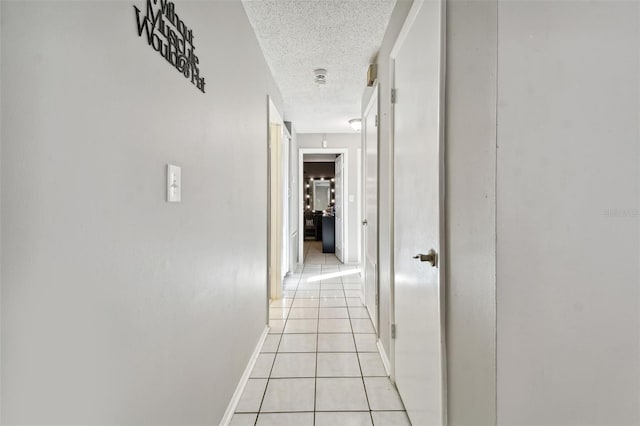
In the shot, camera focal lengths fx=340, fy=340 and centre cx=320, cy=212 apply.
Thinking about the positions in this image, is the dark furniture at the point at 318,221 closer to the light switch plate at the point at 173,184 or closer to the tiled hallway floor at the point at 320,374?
the tiled hallway floor at the point at 320,374

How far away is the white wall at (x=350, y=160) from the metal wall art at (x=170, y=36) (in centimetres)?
491

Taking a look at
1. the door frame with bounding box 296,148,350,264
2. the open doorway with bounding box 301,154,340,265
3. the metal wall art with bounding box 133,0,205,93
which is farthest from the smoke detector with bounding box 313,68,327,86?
the open doorway with bounding box 301,154,340,265

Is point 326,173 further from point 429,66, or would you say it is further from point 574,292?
point 574,292

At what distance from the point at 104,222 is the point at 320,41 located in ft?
7.65

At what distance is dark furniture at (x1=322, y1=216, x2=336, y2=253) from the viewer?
7.71 metres

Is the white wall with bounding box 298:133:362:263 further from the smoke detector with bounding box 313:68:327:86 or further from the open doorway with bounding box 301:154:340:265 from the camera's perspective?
the open doorway with bounding box 301:154:340:265

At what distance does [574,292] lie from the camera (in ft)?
2.83

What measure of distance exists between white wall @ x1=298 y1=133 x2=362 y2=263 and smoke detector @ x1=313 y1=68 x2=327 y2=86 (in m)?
2.65

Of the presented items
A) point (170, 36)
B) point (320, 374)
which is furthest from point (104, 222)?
point (320, 374)

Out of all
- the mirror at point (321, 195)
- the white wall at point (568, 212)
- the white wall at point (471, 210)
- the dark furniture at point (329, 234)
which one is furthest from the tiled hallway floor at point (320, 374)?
the mirror at point (321, 195)

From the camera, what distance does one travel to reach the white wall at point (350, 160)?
620 centimetres

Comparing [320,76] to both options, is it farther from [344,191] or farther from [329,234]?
[329,234]

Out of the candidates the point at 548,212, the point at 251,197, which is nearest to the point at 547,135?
the point at 548,212

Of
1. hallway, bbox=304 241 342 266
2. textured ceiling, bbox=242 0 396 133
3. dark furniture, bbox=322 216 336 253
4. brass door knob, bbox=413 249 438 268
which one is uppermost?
textured ceiling, bbox=242 0 396 133
